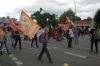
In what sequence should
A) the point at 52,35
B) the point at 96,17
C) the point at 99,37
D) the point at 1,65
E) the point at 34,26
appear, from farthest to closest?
the point at 96,17
the point at 52,35
the point at 99,37
the point at 34,26
the point at 1,65

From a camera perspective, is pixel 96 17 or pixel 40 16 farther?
pixel 40 16

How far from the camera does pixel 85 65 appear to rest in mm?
12539

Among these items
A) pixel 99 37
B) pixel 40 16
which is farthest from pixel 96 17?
pixel 99 37

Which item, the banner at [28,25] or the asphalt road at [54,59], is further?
the banner at [28,25]

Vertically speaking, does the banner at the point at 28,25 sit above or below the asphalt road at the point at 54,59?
above

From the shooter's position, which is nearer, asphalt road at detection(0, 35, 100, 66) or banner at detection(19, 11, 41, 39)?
asphalt road at detection(0, 35, 100, 66)

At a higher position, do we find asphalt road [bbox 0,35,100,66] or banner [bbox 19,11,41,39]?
banner [bbox 19,11,41,39]

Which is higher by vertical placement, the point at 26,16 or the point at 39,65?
the point at 26,16

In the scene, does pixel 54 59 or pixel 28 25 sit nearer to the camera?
pixel 54 59

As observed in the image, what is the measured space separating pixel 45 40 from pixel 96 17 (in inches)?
3046

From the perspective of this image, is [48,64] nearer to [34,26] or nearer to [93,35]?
[34,26]

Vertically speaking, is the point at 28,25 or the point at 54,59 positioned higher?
the point at 28,25

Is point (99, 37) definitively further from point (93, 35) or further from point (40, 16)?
point (40, 16)

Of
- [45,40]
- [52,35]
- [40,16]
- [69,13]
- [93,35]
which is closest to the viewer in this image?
[45,40]
